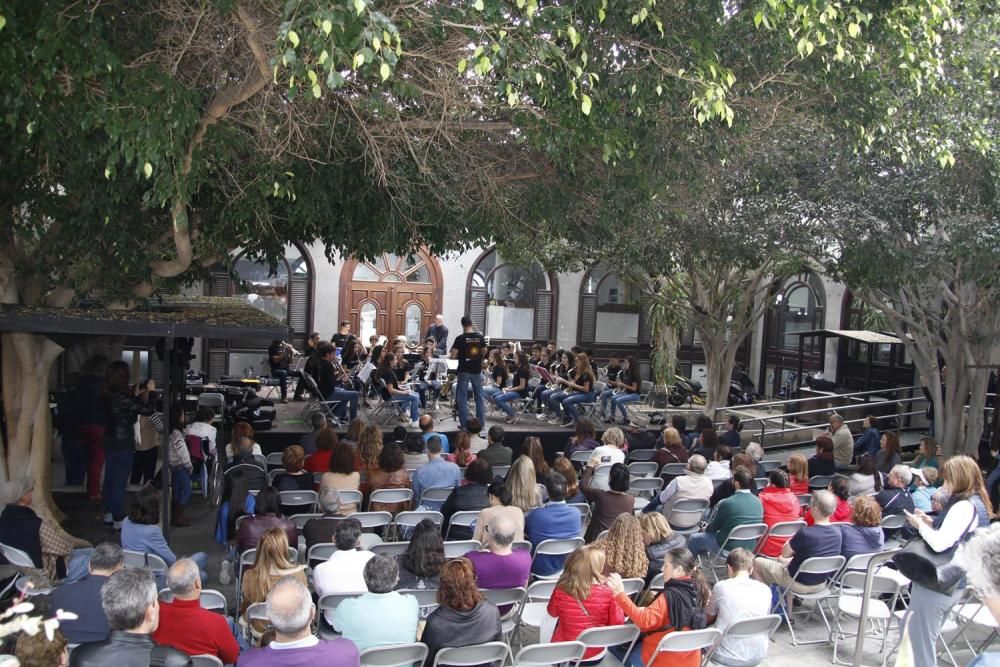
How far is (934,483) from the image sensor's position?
329 inches

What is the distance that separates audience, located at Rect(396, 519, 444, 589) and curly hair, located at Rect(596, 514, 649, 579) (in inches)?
41.6

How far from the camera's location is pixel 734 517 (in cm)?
707

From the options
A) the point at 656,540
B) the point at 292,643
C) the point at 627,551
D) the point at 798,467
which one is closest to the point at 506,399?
the point at 798,467

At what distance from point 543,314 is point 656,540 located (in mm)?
18331

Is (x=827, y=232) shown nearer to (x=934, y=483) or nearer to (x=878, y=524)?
(x=934, y=483)

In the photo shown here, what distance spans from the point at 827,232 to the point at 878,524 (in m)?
5.76

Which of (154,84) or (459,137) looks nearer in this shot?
(154,84)

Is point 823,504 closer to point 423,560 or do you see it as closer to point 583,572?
point 583,572

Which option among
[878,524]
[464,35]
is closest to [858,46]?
[464,35]

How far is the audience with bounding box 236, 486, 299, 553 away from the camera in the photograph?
234 inches

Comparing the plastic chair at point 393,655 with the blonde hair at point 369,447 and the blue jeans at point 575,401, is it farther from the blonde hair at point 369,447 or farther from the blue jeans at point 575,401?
the blue jeans at point 575,401

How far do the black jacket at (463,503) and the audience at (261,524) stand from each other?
1.49 m

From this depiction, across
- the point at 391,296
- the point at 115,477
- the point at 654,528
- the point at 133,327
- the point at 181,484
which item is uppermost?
the point at 391,296

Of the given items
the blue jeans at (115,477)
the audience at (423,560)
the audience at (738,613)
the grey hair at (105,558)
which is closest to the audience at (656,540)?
the audience at (738,613)
